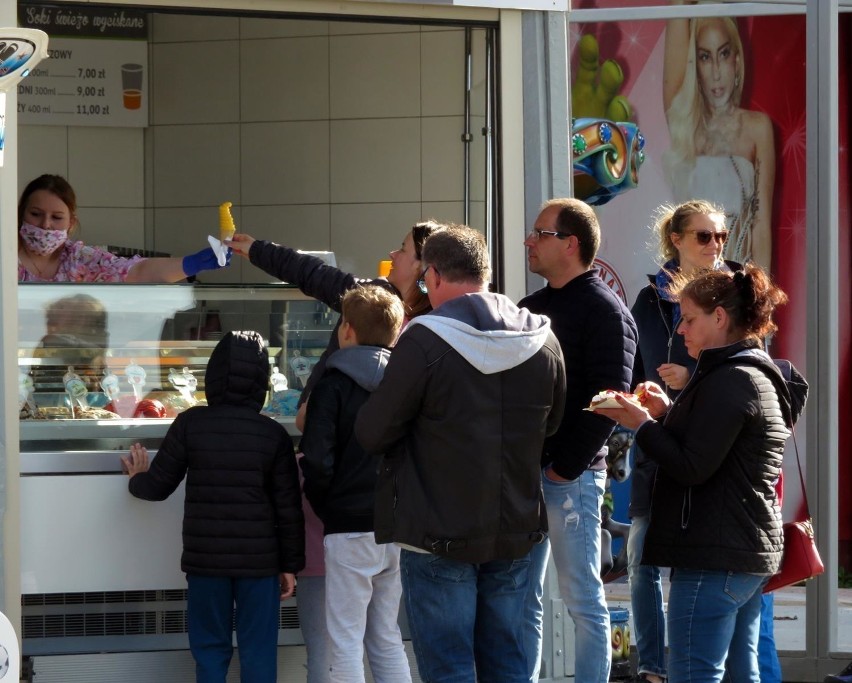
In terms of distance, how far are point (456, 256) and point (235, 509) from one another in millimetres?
1122

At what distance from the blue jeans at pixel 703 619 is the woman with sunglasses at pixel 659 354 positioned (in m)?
0.88

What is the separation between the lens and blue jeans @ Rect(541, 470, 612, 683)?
384 centimetres

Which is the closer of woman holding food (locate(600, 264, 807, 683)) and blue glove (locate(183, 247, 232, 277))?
woman holding food (locate(600, 264, 807, 683))

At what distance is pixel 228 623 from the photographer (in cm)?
391

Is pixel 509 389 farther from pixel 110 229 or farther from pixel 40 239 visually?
pixel 110 229

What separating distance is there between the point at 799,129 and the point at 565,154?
2.44 meters

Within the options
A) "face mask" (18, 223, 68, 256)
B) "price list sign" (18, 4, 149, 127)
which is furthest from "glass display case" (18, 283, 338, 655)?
"price list sign" (18, 4, 149, 127)

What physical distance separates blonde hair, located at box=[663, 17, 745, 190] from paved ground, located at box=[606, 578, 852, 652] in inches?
79.9

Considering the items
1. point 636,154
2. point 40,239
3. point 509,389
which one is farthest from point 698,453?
point 636,154

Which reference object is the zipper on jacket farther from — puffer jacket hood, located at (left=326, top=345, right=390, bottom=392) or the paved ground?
the paved ground

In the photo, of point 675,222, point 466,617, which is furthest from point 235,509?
point 675,222

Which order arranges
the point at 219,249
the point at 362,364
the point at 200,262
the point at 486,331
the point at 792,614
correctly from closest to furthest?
the point at 486,331 < the point at 362,364 < the point at 219,249 < the point at 200,262 < the point at 792,614

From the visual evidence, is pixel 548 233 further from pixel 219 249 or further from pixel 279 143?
pixel 279 143

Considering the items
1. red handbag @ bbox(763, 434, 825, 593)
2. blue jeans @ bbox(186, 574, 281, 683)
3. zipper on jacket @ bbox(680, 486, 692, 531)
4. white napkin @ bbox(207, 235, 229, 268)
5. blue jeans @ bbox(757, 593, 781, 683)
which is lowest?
blue jeans @ bbox(757, 593, 781, 683)
